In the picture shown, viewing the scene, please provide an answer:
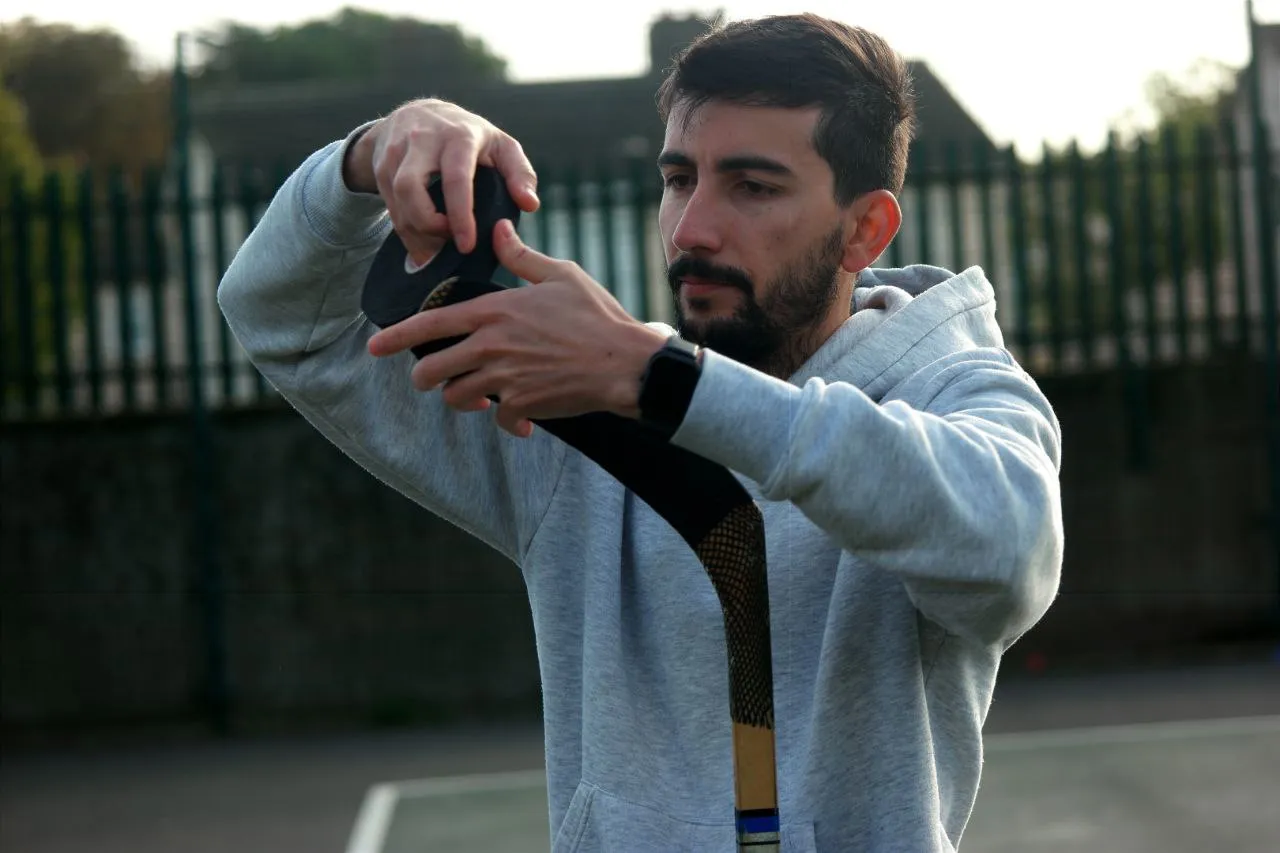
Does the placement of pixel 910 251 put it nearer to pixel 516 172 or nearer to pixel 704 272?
pixel 704 272

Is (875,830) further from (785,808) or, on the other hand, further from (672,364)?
(672,364)

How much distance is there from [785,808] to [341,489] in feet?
28.3

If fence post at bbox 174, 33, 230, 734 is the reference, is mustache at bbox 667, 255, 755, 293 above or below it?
above

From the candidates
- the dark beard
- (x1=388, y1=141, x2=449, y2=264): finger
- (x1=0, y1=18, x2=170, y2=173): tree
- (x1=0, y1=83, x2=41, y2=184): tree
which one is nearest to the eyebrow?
the dark beard

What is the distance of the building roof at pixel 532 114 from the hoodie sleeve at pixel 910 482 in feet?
75.5

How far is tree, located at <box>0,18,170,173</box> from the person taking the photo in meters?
48.9

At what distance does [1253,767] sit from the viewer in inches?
314

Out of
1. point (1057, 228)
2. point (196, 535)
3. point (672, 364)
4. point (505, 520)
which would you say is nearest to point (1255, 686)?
point (1057, 228)

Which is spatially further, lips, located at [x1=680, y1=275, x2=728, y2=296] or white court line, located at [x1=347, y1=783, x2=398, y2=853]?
white court line, located at [x1=347, y1=783, x2=398, y2=853]

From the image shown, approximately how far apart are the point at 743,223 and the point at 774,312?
0.45ft

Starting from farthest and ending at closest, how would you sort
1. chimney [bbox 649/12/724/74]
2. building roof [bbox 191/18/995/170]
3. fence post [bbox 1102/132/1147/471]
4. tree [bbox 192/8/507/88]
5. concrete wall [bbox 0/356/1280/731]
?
tree [bbox 192/8/507/88] < building roof [bbox 191/18/995/170] < chimney [bbox 649/12/724/74] < fence post [bbox 1102/132/1147/471] < concrete wall [bbox 0/356/1280/731]

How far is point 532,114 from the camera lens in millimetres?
32531

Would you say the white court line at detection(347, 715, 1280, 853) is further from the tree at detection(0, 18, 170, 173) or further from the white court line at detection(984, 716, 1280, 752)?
the tree at detection(0, 18, 170, 173)

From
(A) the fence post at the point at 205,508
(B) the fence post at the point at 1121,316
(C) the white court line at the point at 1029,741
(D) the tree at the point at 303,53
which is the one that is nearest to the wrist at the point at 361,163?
(C) the white court line at the point at 1029,741
